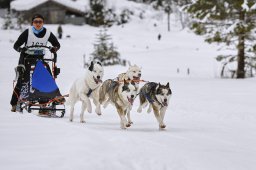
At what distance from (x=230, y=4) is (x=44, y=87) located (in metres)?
15.5

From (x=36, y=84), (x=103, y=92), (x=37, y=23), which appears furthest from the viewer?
(x=103, y=92)

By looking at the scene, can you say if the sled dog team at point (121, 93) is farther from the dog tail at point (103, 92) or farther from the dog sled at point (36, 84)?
the dog sled at point (36, 84)

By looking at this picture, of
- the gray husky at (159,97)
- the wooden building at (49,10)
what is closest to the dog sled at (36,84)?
the gray husky at (159,97)

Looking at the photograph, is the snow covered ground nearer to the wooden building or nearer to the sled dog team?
the sled dog team

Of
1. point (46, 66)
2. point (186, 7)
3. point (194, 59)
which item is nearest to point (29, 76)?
point (46, 66)

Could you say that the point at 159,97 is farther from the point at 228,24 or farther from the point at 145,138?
the point at 228,24

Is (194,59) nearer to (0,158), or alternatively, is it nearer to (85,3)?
(0,158)

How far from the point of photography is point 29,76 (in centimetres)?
Result: 836

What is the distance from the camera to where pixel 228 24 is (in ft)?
71.7

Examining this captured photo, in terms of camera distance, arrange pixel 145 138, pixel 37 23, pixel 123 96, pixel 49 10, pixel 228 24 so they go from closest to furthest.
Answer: pixel 145 138
pixel 123 96
pixel 37 23
pixel 228 24
pixel 49 10

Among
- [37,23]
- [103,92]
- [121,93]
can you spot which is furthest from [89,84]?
[37,23]

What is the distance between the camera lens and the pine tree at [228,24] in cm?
2061

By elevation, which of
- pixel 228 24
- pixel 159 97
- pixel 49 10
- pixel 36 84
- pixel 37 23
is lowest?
pixel 159 97

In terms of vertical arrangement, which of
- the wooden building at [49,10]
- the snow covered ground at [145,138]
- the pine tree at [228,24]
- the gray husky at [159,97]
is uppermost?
the wooden building at [49,10]
